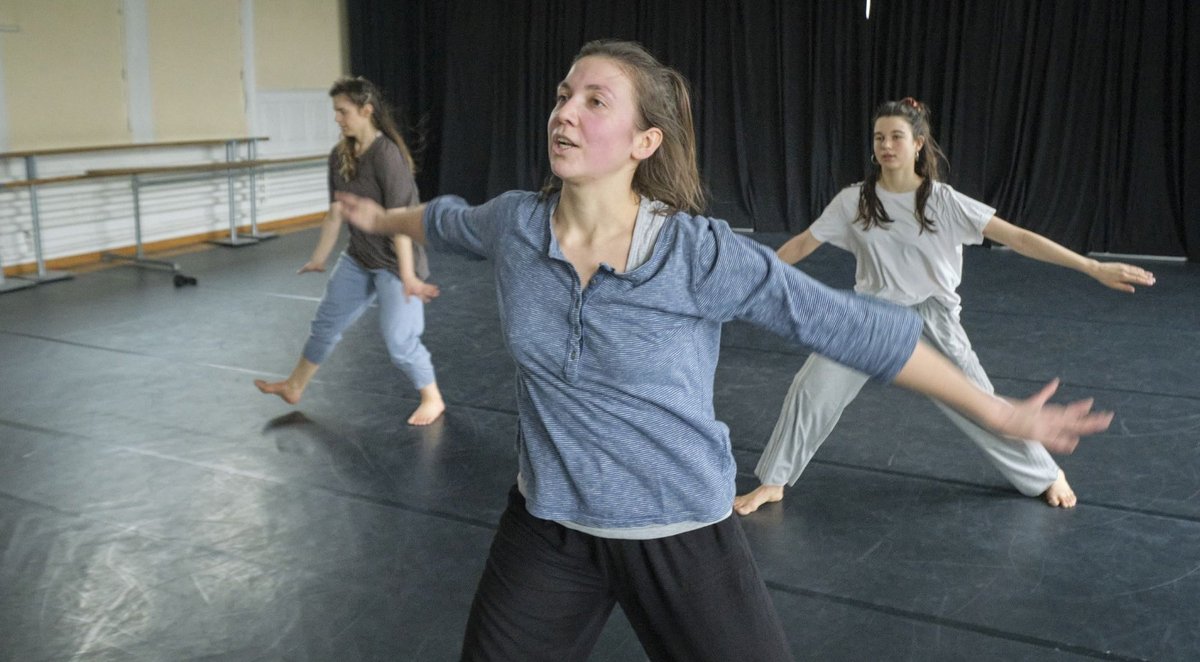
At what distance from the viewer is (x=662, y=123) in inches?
71.4

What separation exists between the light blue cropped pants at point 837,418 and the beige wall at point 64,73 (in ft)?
23.1

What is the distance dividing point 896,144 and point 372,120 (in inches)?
84.1

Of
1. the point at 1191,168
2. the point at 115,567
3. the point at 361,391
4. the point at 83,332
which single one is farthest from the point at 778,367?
the point at 1191,168

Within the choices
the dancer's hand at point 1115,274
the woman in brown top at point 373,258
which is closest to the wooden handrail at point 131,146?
the woman in brown top at point 373,258

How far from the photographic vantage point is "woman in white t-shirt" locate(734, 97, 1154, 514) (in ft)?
12.4

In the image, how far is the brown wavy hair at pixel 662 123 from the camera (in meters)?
1.78

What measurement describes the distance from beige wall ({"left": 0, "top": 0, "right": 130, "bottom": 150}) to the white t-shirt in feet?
23.4

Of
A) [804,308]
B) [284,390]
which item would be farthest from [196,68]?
[804,308]

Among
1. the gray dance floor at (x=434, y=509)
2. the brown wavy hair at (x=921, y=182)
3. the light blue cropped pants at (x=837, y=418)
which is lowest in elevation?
the gray dance floor at (x=434, y=509)

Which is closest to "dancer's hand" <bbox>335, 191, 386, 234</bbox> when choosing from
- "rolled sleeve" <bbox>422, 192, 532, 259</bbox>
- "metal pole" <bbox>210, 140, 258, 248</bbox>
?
"rolled sleeve" <bbox>422, 192, 532, 259</bbox>

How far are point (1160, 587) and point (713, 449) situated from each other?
83.9 inches

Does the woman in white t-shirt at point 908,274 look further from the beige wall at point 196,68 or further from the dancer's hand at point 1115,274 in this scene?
the beige wall at point 196,68

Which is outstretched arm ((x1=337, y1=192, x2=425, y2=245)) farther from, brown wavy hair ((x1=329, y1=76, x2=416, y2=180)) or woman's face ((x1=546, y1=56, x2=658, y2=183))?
brown wavy hair ((x1=329, y1=76, x2=416, y2=180))

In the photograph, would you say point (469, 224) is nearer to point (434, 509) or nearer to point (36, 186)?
point (434, 509)
